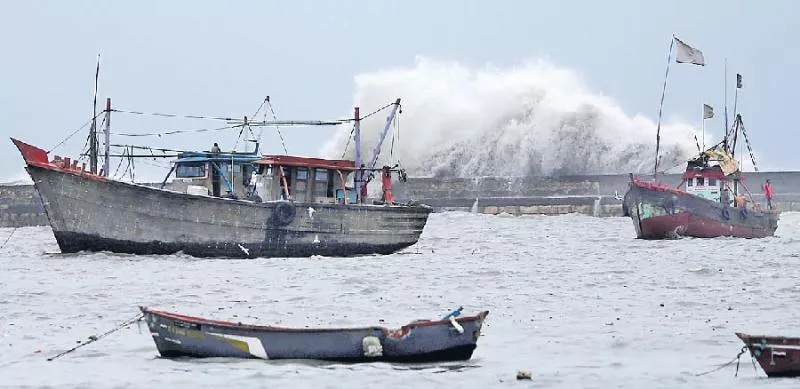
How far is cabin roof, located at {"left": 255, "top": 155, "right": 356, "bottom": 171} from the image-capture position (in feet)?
105

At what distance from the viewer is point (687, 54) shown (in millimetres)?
40375

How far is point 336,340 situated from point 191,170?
1920cm

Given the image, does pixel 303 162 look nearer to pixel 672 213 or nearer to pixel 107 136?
pixel 107 136

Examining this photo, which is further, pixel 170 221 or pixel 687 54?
pixel 687 54

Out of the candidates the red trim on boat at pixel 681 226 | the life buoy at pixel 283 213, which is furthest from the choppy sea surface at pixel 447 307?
the red trim on boat at pixel 681 226

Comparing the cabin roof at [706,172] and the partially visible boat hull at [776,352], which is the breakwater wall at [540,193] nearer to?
the cabin roof at [706,172]

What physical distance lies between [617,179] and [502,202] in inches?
260

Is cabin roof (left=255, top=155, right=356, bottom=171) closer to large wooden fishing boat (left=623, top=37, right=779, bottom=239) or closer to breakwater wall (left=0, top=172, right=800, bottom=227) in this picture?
large wooden fishing boat (left=623, top=37, right=779, bottom=239)

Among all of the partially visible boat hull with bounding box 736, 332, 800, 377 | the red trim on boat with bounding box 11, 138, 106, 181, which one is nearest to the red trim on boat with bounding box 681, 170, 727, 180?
the red trim on boat with bounding box 11, 138, 106, 181

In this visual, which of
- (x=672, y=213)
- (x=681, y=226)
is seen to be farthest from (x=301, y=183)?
(x=681, y=226)

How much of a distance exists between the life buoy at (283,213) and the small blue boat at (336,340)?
1651 centimetres

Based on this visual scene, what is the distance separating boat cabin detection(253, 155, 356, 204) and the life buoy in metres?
0.53

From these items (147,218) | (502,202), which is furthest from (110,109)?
(502,202)

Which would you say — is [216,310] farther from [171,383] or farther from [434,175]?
[434,175]
